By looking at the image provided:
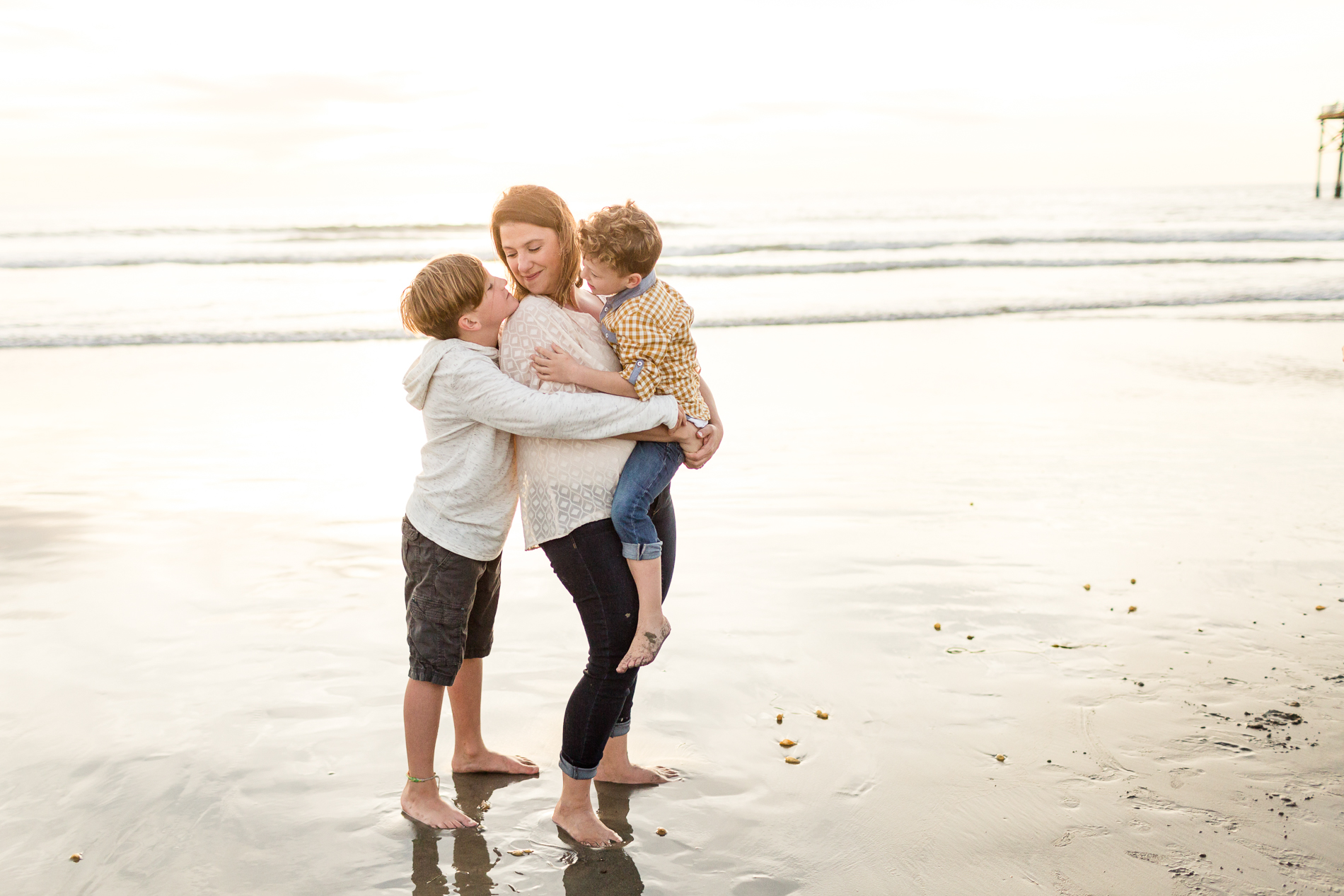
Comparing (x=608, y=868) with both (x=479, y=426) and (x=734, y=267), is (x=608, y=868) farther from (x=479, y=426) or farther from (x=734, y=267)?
(x=734, y=267)

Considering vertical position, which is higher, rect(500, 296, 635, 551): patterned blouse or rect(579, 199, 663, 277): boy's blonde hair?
rect(579, 199, 663, 277): boy's blonde hair

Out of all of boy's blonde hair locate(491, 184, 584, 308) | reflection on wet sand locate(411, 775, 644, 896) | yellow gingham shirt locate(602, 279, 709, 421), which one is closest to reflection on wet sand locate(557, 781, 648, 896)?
reflection on wet sand locate(411, 775, 644, 896)

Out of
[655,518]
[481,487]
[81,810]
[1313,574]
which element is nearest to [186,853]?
[81,810]

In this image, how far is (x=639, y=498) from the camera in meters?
2.65

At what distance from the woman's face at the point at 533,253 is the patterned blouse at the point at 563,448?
0.05 meters

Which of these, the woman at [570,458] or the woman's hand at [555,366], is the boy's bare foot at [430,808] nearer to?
the woman at [570,458]

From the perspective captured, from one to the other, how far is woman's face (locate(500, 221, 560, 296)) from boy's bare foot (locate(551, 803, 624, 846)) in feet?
4.98

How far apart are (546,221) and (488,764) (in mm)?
1775

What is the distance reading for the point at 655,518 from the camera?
282 centimetres

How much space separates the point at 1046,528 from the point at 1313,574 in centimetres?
126

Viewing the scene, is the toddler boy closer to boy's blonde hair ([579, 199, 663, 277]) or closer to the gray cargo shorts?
boy's blonde hair ([579, 199, 663, 277])

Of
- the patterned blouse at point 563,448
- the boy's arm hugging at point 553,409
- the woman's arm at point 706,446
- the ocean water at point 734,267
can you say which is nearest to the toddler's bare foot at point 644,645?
the patterned blouse at point 563,448

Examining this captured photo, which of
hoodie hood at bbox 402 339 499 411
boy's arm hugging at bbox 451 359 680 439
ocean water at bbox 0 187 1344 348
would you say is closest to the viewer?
boy's arm hugging at bbox 451 359 680 439

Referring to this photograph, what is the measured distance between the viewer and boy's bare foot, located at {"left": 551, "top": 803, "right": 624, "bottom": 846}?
2.83 m
